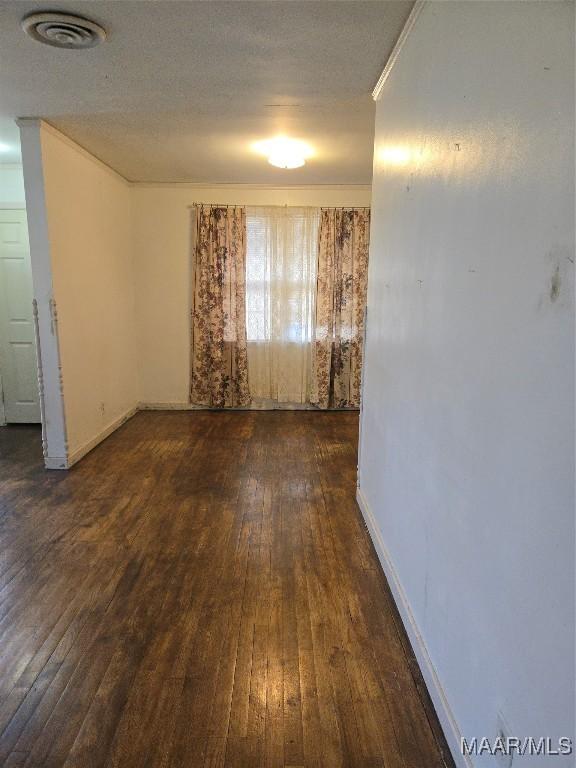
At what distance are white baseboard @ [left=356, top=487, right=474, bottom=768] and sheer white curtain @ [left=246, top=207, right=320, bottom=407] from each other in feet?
9.61

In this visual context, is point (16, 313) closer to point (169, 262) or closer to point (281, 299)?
point (169, 262)

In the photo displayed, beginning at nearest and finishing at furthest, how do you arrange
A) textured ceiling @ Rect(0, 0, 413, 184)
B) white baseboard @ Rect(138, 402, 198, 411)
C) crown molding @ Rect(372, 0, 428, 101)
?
crown molding @ Rect(372, 0, 428, 101), textured ceiling @ Rect(0, 0, 413, 184), white baseboard @ Rect(138, 402, 198, 411)

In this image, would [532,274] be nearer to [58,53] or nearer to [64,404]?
[58,53]

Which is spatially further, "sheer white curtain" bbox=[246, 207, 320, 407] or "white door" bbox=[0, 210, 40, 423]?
"sheer white curtain" bbox=[246, 207, 320, 407]

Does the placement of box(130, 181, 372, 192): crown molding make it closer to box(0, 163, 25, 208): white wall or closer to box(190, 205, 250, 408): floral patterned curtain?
box(190, 205, 250, 408): floral patterned curtain

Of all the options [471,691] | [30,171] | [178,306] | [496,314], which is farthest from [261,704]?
[178,306]

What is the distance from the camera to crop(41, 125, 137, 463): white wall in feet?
10.9

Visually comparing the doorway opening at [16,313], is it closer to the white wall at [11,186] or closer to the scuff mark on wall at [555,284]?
the white wall at [11,186]

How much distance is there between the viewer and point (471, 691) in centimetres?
120

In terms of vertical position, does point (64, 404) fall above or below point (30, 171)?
below

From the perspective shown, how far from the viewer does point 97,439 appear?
402 cm

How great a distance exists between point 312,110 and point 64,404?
2744 mm

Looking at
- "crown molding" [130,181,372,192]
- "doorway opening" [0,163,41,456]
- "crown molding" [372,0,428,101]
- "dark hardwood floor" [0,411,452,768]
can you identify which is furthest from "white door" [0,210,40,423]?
"crown molding" [372,0,428,101]

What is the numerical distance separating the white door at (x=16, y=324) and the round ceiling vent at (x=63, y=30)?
2.65 metres
